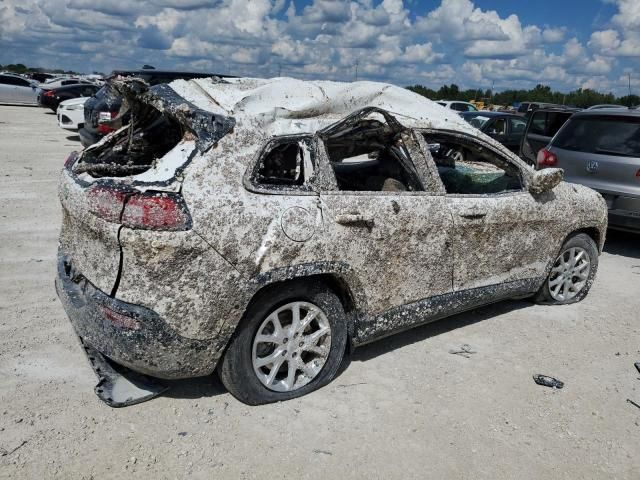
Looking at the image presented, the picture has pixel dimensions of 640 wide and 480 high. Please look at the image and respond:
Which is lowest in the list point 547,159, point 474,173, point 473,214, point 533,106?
point 473,214

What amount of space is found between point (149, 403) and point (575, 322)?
144 inches

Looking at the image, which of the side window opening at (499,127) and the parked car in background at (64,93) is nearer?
the side window opening at (499,127)

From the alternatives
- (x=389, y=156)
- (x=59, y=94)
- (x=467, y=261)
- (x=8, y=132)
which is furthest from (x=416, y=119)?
(x=59, y=94)

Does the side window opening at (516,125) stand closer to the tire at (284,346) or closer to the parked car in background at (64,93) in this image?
the tire at (284,346)

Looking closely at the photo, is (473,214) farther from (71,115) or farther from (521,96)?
(521,96)

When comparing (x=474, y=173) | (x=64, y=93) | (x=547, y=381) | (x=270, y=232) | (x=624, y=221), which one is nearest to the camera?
(x=270, y=232)

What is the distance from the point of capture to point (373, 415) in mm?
3459

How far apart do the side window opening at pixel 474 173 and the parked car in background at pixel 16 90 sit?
1099 inches

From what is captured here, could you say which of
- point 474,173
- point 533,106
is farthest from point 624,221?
point 533,106

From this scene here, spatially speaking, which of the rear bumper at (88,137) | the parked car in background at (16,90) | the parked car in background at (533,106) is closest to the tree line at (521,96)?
the parked car in background at (533,106)

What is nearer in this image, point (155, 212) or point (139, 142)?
point (155, 212)

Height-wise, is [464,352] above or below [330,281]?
below

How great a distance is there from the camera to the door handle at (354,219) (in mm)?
3425

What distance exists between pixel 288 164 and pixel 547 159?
5104mm
